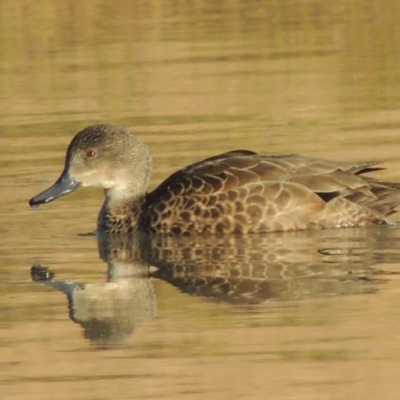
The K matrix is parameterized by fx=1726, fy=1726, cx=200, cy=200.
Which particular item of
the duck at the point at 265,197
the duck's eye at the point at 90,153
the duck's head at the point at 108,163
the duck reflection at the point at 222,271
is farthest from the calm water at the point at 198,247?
the duck's eye at the point at 90,153

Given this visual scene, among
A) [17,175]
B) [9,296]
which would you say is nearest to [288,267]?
[9,296]

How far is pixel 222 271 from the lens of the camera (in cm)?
1016

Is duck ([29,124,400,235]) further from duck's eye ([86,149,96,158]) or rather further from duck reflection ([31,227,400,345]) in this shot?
duck's eye ([86,149,96,158])

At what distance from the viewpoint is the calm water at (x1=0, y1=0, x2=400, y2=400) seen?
25.9 feet

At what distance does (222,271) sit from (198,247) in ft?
3.06

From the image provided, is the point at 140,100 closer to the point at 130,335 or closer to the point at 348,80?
the point at 348,80

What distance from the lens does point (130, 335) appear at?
8.64 meters

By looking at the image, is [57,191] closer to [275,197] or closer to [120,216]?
[120,216]

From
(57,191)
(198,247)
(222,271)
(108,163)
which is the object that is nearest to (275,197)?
(198,247)

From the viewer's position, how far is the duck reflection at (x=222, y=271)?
9.30 metres

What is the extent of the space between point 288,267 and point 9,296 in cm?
166

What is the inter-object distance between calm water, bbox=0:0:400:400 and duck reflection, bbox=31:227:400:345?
0.06 feet

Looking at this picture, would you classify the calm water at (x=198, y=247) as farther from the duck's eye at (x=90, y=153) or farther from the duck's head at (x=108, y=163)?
the duck's eye at (x=90, y=153)

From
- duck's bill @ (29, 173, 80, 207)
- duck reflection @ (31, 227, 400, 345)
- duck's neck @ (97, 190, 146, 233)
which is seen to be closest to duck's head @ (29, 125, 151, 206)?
duck's bill @ (29, 173, 80, 207)
